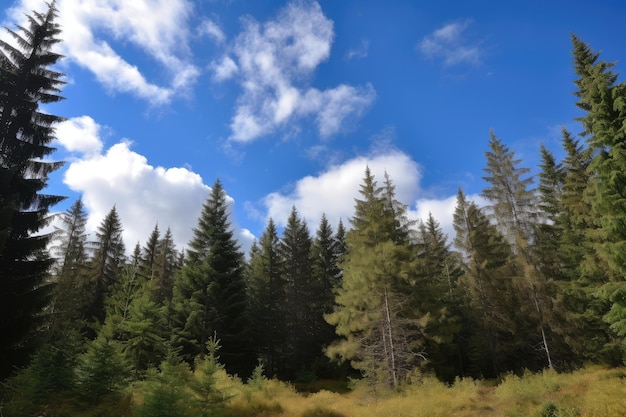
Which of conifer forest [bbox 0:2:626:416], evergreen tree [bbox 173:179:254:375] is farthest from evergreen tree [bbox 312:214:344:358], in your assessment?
evergreen tree [bbox 173:179:254:375]

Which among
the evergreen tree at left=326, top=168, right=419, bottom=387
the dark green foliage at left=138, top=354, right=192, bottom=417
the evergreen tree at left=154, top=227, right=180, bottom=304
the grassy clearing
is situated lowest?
the grassy clearing

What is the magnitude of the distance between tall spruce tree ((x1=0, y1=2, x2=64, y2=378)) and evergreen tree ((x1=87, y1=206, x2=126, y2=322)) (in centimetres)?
1961

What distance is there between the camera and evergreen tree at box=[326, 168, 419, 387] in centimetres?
1936

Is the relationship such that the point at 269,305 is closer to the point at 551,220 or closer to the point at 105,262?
the point at 105,262

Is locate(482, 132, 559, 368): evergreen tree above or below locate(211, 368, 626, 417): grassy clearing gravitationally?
above

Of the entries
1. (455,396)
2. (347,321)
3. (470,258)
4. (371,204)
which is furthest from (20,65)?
(470,258)

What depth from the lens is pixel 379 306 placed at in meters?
20.5

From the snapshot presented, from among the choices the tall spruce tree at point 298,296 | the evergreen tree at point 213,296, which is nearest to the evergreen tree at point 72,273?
the evergreen tree at point 213,296

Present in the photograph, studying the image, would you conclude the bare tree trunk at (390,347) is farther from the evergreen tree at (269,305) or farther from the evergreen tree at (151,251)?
the evergreen tree at (151,251)

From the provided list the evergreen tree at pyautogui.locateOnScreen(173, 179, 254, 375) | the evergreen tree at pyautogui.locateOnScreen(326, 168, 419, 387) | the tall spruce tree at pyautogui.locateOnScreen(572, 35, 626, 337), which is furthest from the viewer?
the evergreen tree at pyautogui.locateOnScreen(173, 179, 254, 375)

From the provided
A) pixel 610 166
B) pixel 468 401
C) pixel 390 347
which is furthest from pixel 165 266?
pixel 610 166

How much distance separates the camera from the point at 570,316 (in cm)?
2109

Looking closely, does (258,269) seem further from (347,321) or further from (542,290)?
(542,290)

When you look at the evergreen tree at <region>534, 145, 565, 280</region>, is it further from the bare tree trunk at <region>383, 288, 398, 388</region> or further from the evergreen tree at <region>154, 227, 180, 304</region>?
the evergreen tree at <region>154, 227, 180, 304</region>
